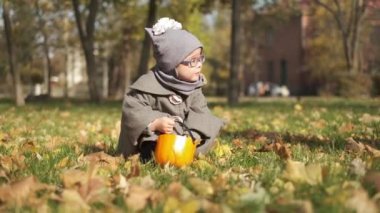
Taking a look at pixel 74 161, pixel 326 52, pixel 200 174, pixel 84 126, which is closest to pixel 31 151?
pixel 74 161

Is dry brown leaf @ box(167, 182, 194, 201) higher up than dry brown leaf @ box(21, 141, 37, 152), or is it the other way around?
dry brown leaf @ box(167, 182, 194, 201)

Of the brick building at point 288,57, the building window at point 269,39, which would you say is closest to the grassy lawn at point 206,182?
the brick building at point 288,57

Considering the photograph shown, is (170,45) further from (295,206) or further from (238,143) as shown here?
(295,206)

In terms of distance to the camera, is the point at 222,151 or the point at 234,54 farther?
the point at 234,54

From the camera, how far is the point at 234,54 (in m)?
15.9

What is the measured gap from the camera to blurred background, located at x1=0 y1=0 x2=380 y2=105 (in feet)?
60.3

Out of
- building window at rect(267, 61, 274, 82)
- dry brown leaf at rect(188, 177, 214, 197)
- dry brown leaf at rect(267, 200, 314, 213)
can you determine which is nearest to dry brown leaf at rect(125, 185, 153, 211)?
dry brown leaf at rect(188, 177, 214, 197)

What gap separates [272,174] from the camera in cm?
298

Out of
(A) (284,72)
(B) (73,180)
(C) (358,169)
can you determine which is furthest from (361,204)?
(A) (284,72)

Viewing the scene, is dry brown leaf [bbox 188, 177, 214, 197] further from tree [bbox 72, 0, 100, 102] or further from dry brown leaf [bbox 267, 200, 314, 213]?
tree [bbox 72, 0, 100, 102]

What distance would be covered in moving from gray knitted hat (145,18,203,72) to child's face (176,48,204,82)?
0.04 m

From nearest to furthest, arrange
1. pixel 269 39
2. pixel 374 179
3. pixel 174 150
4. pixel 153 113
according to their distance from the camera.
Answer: pixel 374 179 → pixel 174 150 → pixel 153 113 → pixel 269 39

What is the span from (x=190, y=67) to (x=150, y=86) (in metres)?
0.31

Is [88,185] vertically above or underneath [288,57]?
above
